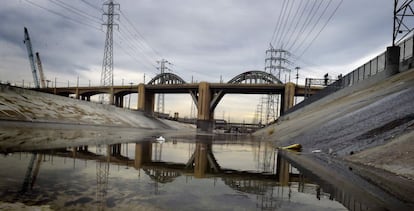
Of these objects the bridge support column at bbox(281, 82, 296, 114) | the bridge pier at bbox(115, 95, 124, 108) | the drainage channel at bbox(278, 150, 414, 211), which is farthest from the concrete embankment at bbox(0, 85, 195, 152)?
the bridge pier at bbox(115, 95, 124, 108)

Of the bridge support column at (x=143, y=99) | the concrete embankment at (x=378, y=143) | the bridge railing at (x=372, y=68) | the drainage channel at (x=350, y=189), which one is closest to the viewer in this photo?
the drainage channel at (x=350, y=189)

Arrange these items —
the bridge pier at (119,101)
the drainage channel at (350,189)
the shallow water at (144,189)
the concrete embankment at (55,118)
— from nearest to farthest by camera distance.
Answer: the shallow water at (144,189), the drainage channel at (350,189), the concrete embankment at (55,118), the bridge pier at (119,101)

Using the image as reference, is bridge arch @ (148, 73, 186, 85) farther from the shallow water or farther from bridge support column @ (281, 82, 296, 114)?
the shallow water

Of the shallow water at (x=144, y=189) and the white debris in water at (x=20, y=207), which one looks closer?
the white debris in water at (x=20, y=207)

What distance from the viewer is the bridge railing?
23328 millimetres

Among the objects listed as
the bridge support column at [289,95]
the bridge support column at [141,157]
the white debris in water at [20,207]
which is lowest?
the bridge support column at [141,157]

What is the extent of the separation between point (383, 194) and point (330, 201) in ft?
3.94

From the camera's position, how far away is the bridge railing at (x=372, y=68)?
2333cm

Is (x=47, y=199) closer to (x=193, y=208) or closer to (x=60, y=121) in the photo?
(x=193, y=208)

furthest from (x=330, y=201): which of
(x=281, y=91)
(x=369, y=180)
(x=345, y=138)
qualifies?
(x=281, y=91)

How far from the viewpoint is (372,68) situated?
2877cm

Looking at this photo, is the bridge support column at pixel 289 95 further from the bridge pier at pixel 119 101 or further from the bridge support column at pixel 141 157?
the bridge support column at pixel 141 157

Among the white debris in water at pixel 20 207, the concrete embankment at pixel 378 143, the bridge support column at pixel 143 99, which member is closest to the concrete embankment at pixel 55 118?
the concrete embankment at pixel 378 143

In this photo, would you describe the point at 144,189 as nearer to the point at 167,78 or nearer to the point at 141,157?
the point at 141,157
